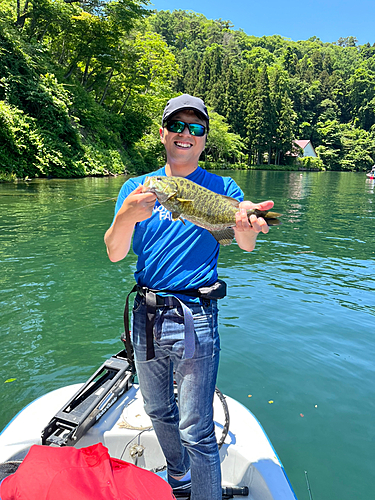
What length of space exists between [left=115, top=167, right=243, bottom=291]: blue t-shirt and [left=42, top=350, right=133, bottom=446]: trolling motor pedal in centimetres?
141

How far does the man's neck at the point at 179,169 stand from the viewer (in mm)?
2677

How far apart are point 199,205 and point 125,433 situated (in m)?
2.16

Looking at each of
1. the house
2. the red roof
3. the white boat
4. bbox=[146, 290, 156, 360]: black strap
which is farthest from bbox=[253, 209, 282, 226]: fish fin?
the red roof

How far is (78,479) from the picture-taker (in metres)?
1.85

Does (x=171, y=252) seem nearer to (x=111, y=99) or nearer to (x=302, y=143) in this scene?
(x=111, y=99)

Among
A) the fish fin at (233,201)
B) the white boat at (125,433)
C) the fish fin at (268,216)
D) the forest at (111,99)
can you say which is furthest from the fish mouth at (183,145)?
the forest at (111,99)

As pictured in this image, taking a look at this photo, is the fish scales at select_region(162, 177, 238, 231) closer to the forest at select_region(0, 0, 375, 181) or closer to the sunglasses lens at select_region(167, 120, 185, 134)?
the sunglasses lens at select_region(167, 120, 185, 134)

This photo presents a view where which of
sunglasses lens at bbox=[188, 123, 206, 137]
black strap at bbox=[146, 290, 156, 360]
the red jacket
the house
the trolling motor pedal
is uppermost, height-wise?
the house

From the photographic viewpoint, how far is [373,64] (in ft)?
489

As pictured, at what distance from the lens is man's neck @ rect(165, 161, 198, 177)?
268cm

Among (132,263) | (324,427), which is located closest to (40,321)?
(132,263)

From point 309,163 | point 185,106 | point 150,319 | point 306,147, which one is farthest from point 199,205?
point 306,147

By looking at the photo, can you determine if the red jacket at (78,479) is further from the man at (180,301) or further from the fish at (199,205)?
the fish at (199,205)

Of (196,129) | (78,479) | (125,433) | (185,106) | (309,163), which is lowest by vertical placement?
(125,433)
